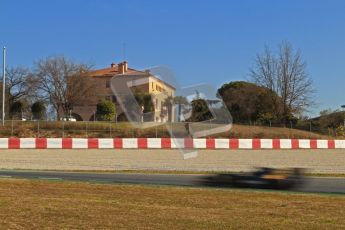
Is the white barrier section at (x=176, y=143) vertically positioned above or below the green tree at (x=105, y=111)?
below

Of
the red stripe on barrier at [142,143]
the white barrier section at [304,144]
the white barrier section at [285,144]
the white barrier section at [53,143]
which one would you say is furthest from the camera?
→ the white barrier section at [304,144]

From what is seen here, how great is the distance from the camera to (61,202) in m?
7.57

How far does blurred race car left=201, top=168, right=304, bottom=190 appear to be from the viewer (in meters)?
11.3

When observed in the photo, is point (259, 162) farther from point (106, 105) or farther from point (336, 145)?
point (106, 105)

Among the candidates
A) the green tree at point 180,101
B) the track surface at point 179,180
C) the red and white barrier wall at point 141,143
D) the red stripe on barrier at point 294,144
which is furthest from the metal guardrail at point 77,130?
the track surface at point 179,180

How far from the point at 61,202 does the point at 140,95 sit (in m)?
15.7

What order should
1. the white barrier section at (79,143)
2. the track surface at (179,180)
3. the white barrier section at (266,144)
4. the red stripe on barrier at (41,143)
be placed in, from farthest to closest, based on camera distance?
the white barrier section at (266,144) → the white barrier section at (79,143) → the red stripe on barrier at (41,143) → the track surface at (179,180)

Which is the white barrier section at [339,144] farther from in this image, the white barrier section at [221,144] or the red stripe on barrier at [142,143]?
the red stripe on barrier at [142,143]

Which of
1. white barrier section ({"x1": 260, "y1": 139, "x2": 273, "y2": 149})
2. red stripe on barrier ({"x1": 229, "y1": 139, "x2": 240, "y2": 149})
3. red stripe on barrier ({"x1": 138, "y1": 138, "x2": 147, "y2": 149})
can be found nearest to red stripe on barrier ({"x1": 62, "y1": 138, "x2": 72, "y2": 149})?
red stripe on barrier ({"x1": 138, "y1": 138, "x2": 147, "y2": 149})

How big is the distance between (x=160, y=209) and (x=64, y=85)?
5195cm

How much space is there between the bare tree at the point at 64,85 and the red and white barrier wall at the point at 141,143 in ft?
97.6

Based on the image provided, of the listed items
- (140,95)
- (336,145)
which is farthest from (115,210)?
(336,145)

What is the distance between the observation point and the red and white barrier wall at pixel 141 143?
2459 cm

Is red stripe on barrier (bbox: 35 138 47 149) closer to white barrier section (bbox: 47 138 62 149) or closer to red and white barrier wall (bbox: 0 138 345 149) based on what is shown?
red and white barrier wall (bbox: 0 138 345 149)
